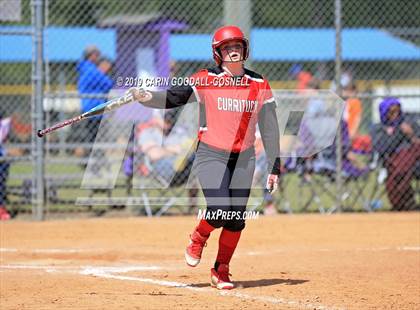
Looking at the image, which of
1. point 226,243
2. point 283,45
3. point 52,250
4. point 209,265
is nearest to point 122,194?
point 52,250

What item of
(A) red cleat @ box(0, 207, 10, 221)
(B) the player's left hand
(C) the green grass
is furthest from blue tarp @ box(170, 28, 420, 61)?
(B) the player's left hand

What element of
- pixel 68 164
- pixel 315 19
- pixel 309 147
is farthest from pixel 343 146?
pixel 315 19

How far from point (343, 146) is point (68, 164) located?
13.9ft

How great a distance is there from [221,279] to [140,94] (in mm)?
1636

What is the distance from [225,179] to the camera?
258 inches

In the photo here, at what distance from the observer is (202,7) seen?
1828 cm

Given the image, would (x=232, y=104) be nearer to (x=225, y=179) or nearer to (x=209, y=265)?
(x=225, y=179)

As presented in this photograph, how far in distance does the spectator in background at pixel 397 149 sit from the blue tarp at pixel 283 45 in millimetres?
4467

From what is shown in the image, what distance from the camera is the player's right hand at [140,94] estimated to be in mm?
6266

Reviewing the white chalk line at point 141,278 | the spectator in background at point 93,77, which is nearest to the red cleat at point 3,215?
the spectator in background at point 93,77

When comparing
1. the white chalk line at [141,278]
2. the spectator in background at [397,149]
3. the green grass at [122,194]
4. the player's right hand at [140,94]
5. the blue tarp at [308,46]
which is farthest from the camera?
the blue tarp at [308,46]

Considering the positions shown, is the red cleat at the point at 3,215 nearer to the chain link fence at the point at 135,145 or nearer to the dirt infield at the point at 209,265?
the chain link fence at the point at 135,145

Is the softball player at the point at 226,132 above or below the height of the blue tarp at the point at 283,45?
above

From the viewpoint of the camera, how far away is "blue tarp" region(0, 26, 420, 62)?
16.2 meters
